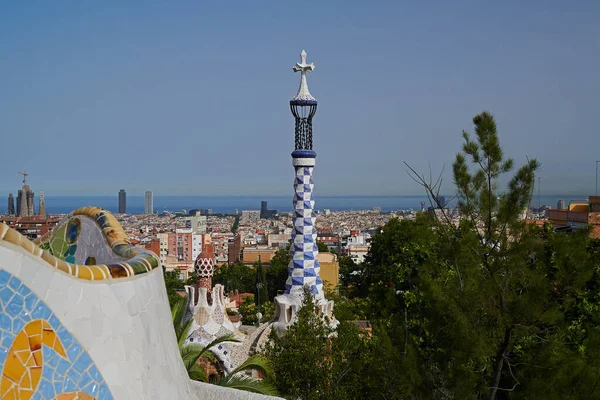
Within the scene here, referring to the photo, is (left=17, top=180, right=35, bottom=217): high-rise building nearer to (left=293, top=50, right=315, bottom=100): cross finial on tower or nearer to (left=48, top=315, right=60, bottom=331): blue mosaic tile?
(left=293, top=50, right=315, bottom=100): cross finial on tower

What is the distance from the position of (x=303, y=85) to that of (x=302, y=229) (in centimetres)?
239

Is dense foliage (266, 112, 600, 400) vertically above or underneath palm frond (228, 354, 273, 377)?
above

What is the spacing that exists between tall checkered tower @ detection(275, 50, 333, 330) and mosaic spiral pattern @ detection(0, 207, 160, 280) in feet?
21.7

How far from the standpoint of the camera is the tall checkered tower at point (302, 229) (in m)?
11.5

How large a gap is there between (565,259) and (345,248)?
7099 cm

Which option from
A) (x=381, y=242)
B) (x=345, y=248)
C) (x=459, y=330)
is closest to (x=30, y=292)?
(x=459, y=330)

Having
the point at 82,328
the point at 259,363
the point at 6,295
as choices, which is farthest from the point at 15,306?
the point at 259,363

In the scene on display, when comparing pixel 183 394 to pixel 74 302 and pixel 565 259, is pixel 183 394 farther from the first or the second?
pixel 565 259

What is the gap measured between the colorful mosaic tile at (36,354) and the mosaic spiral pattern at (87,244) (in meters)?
0.18

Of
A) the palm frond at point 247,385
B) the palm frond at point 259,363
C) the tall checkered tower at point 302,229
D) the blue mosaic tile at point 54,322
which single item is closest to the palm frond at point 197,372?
the palm frond at point 259,363

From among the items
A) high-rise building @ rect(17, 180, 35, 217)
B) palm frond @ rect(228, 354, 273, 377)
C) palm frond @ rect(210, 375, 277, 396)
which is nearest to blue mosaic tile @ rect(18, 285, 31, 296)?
palm frond @ rect(210, 375, 277, 396)

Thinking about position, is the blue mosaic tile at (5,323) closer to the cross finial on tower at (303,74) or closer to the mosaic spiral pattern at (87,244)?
the mosaic spiral pattern at (87,244)

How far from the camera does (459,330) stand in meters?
6.48

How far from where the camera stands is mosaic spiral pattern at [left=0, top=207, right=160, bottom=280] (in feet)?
10.9
